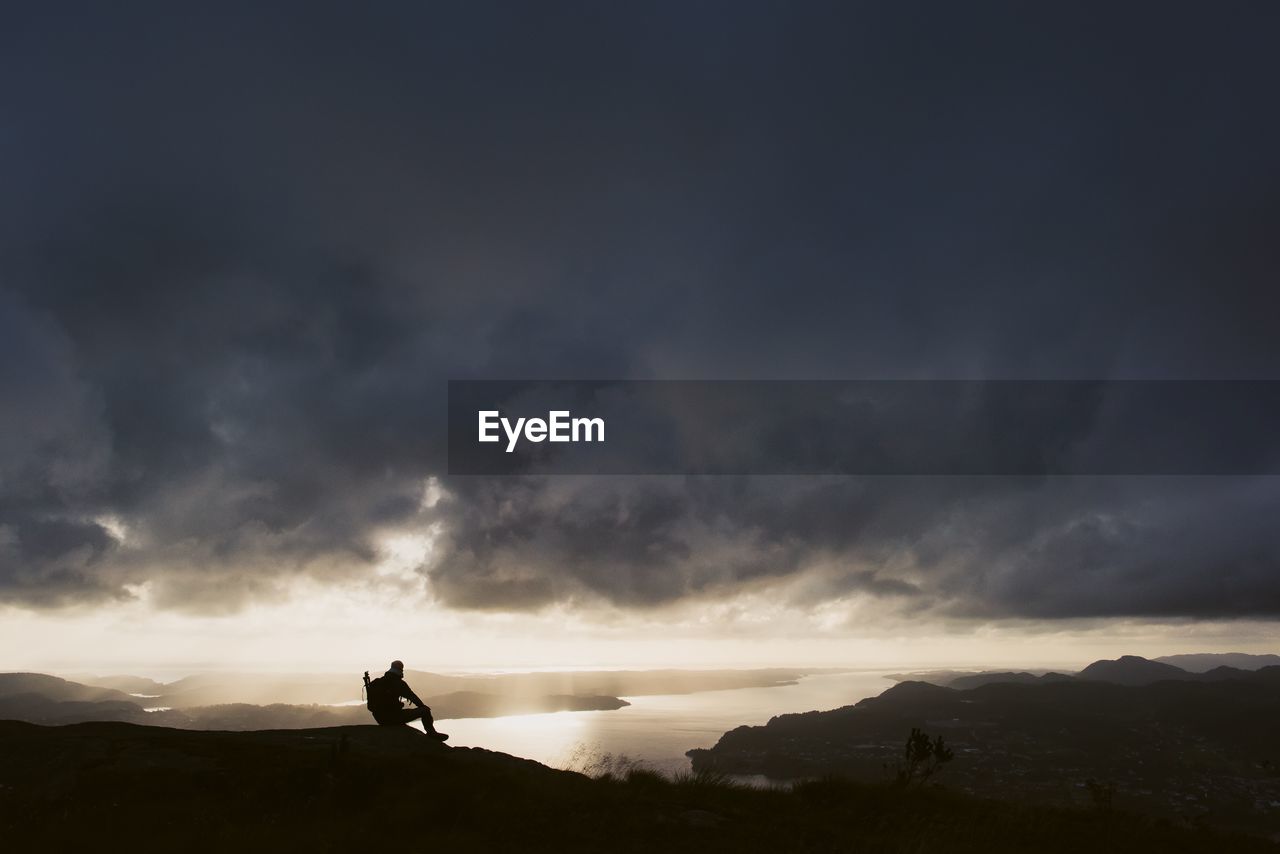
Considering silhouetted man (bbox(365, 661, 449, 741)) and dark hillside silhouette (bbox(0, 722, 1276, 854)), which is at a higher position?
silhouetted man (bbox(365, 661, 449, 741))

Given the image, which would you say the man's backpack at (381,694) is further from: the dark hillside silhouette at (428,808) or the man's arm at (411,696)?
the dark hillside silhouette at (428,808)

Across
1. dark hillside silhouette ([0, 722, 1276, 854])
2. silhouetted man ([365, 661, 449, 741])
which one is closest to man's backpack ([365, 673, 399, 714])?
silhouetted man ([365, 661, 449, 741])

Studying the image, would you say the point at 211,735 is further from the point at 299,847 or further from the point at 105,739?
the point at 299,847

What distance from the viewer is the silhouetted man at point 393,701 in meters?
18.0

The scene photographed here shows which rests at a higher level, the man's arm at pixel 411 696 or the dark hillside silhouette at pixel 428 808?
the man's arm at pixel 411 696

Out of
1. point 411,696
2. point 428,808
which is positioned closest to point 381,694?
point 411,696

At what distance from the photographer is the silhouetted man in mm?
18047

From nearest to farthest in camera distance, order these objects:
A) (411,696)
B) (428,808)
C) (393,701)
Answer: (428,808)
(411,696)
(393,701)

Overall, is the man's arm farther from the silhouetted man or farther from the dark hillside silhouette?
the dark hillside silhouette

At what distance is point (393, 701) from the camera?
1844 centimetres

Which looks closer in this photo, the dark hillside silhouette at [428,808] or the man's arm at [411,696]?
the dark hillside silhouette at [428,808]

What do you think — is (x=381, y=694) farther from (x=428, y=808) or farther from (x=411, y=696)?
(x=428, y=808)

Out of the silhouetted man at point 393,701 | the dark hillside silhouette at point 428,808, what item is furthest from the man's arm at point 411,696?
the dark hillside silhouette at point 428,808

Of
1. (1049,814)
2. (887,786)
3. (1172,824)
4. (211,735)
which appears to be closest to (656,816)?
(887,786)
